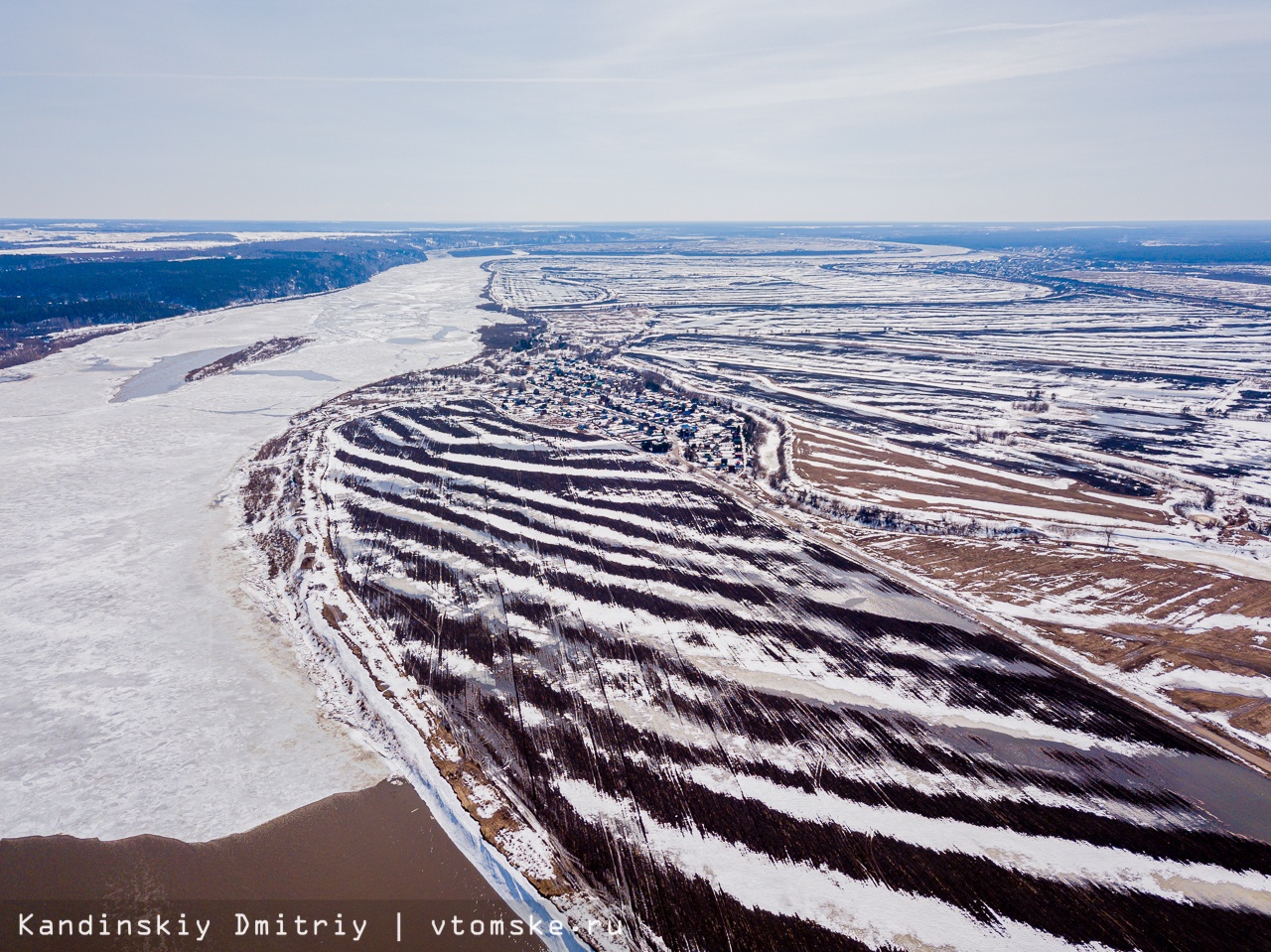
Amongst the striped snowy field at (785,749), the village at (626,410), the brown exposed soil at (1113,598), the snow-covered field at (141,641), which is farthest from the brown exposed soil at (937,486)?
the snow-covered field at (141,641)

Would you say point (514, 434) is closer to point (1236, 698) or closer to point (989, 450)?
point (989, 450)

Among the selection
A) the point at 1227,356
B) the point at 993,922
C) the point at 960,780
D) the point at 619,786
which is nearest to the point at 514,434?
the point at 619,786

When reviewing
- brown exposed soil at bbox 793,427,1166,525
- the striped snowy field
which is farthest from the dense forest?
brown exposed soil at bbox 793,427,1166,525

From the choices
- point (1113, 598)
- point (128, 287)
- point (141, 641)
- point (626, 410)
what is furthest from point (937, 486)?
point (128, 287)

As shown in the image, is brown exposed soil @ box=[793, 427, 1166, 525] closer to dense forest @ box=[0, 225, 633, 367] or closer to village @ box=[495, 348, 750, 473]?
village @ box=[495, 348, 750, 473]

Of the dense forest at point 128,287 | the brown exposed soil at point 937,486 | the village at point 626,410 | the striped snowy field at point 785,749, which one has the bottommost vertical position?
the striped snowy field at point 785,749

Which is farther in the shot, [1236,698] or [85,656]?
[85,656]

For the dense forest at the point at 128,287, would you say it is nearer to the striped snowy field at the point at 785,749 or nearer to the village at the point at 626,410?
the village at the point at 626,410

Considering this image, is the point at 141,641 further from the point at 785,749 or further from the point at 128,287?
the point at 128,287

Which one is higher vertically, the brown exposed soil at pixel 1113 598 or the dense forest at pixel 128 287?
the dense forest at pixel 128 287
